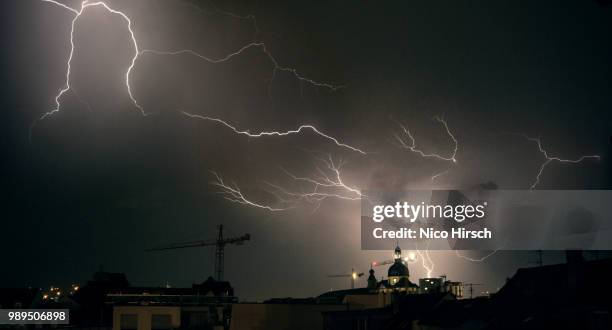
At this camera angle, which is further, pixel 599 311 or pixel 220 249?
pixel 220 249

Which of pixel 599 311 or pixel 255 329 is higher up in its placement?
pixel 599 311

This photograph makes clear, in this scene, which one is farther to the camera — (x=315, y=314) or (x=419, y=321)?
(x=315, y=314)

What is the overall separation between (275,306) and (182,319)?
7736 mm

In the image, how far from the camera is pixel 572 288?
2081 centimetres

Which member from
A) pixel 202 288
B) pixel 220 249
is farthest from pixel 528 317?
pixel 220 249

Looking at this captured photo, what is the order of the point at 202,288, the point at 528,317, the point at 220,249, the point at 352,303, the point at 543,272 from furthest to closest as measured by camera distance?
the point at 220,249
the point at 202,288
the point at 352,303
the point at 543,272
the point at 528,317

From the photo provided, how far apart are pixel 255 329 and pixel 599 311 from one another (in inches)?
948

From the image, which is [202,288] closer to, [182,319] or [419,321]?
[182,319]

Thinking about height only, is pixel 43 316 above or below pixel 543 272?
below

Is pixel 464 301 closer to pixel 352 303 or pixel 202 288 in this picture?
pixel 352 303

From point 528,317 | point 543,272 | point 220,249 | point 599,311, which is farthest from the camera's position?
point 220,249

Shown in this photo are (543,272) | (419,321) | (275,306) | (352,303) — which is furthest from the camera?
(352,303)

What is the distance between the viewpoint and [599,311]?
18.2 metres

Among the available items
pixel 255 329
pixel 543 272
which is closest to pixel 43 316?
pixel 255 329
